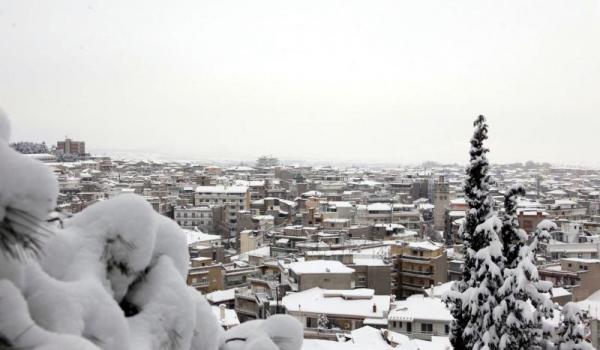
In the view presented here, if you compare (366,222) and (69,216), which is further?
(366,222)

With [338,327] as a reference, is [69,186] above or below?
above

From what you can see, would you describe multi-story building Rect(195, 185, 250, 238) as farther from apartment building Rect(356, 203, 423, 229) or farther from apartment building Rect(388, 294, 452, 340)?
apartment building Rect(388, 294, 452, 340)

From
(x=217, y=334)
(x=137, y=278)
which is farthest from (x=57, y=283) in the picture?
(x=217, y=334)

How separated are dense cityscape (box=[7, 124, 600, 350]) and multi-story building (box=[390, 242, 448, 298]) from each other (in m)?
0.06

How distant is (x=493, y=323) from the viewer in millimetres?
8977

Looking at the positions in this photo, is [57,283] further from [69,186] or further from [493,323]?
[69,186]

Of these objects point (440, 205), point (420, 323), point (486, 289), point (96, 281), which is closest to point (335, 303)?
point (420, 323)

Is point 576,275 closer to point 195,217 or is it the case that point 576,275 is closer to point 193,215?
point 195,217

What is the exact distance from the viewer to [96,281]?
149 centimetres

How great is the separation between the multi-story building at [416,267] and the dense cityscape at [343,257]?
0.20 feet

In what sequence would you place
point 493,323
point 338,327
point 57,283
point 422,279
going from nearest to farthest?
1. point 57,283
2. point 493,323
3. point 338,327
4. point 422,279

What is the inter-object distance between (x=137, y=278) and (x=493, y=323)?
322 inches

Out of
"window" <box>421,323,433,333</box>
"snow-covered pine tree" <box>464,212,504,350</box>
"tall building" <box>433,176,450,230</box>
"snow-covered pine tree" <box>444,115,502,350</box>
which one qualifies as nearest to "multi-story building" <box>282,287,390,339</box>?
"window" <box>421,323,433,333</box>

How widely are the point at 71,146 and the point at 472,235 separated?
4260 inches
